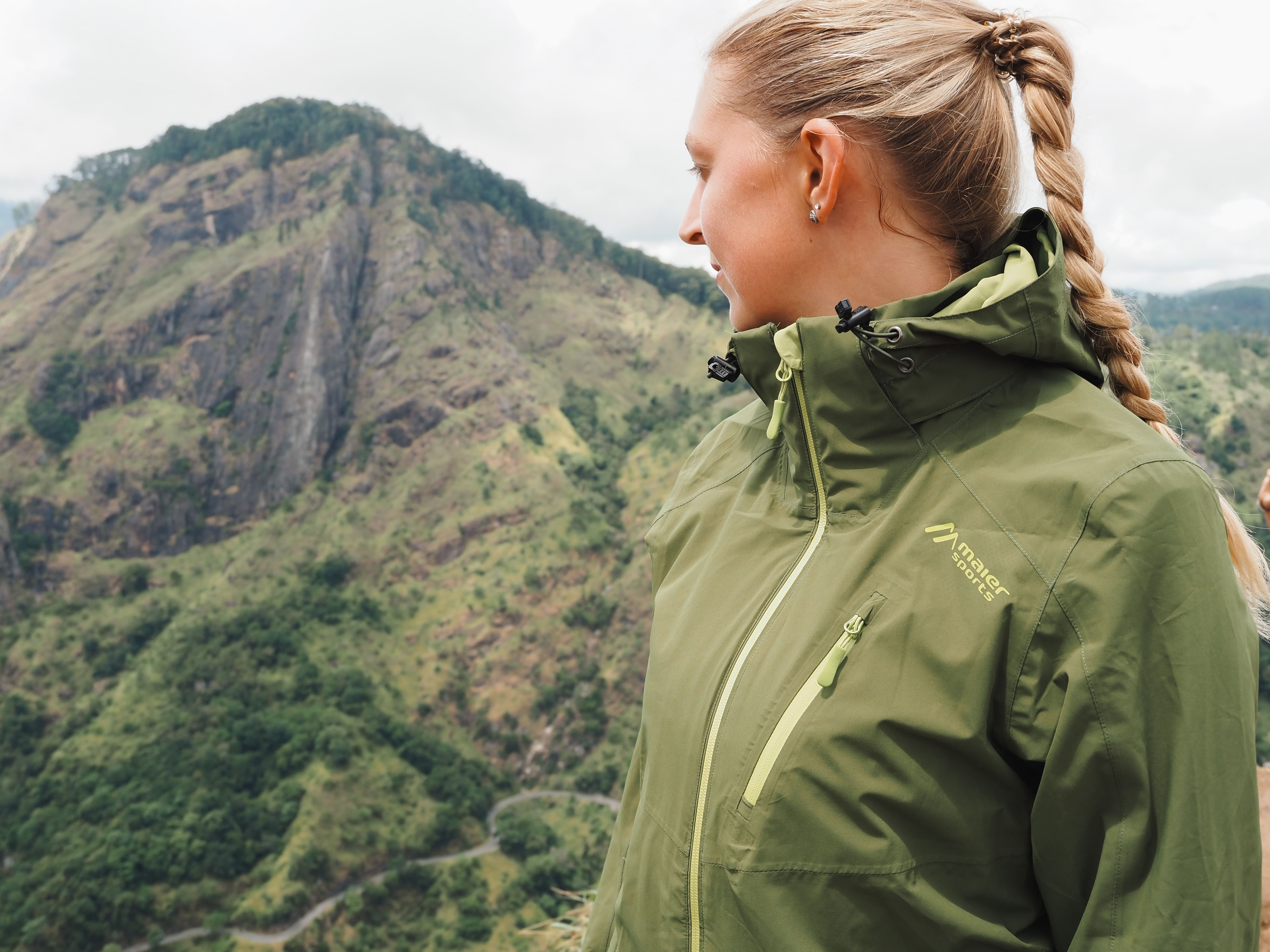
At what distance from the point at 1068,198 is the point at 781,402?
1.47ft

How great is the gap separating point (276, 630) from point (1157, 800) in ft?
160

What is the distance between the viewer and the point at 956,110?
3.26 ft

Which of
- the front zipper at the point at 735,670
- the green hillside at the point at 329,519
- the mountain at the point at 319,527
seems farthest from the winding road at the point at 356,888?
the front zipper at the point at 735,670

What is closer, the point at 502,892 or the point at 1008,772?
the point at 1008,772

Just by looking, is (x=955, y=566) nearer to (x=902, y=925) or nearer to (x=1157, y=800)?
(x=1157, y=800)

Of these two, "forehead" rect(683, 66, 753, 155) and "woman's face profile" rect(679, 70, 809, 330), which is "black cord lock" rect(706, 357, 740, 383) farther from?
"forehead" rect(683, 66, 753, 155)

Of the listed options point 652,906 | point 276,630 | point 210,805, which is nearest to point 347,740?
point 210,805

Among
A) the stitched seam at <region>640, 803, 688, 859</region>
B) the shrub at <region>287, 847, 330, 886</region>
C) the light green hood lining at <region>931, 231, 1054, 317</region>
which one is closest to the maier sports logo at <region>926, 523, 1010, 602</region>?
the light green hood lining at <region>931, 231, 1054, 317</region>

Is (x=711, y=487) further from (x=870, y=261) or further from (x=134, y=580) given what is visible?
(x=134, y=580)

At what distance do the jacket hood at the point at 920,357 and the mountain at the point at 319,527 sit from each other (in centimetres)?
3314

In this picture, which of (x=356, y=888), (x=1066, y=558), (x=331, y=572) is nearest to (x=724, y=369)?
(x=1066, y=558)

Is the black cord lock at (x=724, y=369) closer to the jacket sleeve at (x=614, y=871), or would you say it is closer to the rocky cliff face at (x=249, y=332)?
the jacket sleeve at (x=614, y=871)

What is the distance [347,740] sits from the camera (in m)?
39.1

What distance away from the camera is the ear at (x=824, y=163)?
97cm
